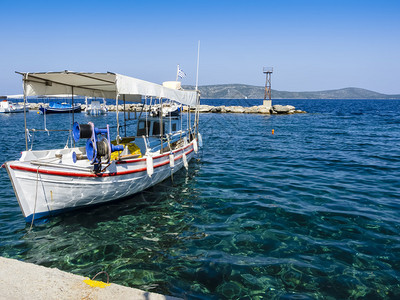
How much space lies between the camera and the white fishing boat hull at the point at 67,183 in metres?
7.71

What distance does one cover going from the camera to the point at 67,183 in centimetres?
827

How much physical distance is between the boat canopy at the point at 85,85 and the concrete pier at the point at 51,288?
5.34 meters

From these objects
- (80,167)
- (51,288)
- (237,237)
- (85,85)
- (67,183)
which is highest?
(85,85)

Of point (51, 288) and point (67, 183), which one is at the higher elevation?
point (67, 183)

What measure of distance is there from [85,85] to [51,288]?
914 centimetres

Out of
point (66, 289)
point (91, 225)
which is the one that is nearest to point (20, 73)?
point (91, 225)

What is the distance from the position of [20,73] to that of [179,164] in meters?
7.72

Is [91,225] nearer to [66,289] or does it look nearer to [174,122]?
[66,289]

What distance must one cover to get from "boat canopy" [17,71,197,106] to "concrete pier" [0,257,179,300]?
534 centimetres

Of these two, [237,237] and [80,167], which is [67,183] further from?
[237,237]

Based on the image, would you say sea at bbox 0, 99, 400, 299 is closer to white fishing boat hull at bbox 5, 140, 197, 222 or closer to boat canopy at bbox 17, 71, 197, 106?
white fishing boat hull at bbox 5, 140, 197, 222

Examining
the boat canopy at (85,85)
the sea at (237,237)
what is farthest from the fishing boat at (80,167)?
the sea at (237,237)

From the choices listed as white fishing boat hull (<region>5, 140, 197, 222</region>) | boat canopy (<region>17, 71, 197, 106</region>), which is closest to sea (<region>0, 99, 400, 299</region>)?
white fishing boat hull (<region>5, 140, 197, 222</region>)

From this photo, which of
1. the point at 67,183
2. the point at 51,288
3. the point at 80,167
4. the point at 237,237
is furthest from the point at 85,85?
the point at 51,288
